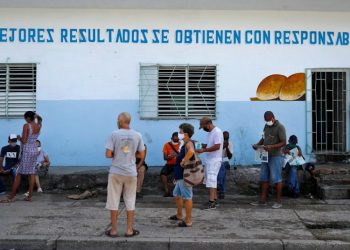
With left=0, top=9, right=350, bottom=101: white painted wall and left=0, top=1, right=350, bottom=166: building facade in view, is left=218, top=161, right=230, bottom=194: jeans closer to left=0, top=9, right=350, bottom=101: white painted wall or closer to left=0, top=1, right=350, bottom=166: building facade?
left=0, top=1, right=350, bottom=166: building facade

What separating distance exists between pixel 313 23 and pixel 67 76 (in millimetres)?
5442

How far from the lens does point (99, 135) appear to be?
9.93 metres

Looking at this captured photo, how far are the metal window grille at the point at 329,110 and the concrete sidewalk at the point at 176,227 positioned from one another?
2.18 metres

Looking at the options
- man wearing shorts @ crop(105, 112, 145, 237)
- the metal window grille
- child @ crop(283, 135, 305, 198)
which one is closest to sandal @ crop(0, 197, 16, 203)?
man wearing shorts @ crop(105, 112, 145, 237)

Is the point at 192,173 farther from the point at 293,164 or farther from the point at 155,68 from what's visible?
the point at 155,68

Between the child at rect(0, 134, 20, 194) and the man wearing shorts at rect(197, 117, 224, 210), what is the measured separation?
370 cm

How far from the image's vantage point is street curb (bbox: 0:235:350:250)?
5.81 metres

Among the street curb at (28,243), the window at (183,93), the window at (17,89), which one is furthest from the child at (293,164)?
the window at (17,89)

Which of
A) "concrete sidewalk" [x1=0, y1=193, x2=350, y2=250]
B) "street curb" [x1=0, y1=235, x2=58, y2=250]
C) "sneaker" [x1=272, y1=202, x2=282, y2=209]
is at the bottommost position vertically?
"street curb" [x1=0, y1=235, x2=58, y2=250]

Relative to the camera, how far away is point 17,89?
10039mm

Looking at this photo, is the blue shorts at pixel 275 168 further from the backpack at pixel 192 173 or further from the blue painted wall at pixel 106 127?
the blue painted wall at pixel 106 127

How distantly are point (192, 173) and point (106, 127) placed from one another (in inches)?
152

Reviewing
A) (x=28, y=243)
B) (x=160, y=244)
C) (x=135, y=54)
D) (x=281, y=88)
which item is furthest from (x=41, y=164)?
(x=281, y=88)

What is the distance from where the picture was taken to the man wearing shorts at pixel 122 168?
5.97 metres
